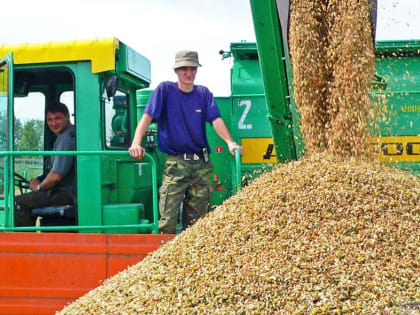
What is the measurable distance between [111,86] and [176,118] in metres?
0.60

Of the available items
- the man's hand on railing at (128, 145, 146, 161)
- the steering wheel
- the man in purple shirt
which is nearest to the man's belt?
the man in purple shirt

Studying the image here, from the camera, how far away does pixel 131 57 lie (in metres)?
4.91

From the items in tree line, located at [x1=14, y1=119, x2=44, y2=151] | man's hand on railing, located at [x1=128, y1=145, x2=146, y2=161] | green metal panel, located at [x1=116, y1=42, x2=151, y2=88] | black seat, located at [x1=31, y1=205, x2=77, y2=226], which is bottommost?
black seat, located at [x1=31, y1=205, x2=77, y2=226]

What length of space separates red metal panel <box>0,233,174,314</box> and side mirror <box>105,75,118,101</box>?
119 centimetres

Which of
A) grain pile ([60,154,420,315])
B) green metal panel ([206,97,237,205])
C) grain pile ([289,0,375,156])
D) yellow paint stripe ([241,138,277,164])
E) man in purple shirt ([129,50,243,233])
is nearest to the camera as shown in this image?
grain pile ([60,154,420,315])

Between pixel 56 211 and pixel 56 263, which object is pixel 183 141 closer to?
pixel 56 211

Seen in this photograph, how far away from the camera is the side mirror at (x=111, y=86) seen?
470cm

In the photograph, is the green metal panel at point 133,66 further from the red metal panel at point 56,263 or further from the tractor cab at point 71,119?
the red metal panel at point 56,263

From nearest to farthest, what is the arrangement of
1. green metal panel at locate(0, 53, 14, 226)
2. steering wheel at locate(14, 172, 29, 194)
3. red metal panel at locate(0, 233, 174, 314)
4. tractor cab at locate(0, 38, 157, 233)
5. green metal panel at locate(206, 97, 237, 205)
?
1. red metal panel at locate(0, 233, 174, 314)
2. green metal panel at locate(0, 53, 14, 226)
3. tractor cab at locate(0, 38, 157, 233)
4. steering wheel at locate(14, 172, 29, 194)
5. green metal panel at locate(206, 97, 237, 205)

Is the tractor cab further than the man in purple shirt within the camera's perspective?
No

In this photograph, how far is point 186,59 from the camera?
189 inches

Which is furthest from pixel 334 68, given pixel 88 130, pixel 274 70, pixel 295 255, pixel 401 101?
pixel 88 130

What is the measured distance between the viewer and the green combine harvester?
427 cm

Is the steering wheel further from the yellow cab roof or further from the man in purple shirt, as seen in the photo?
the man in purple shirt
